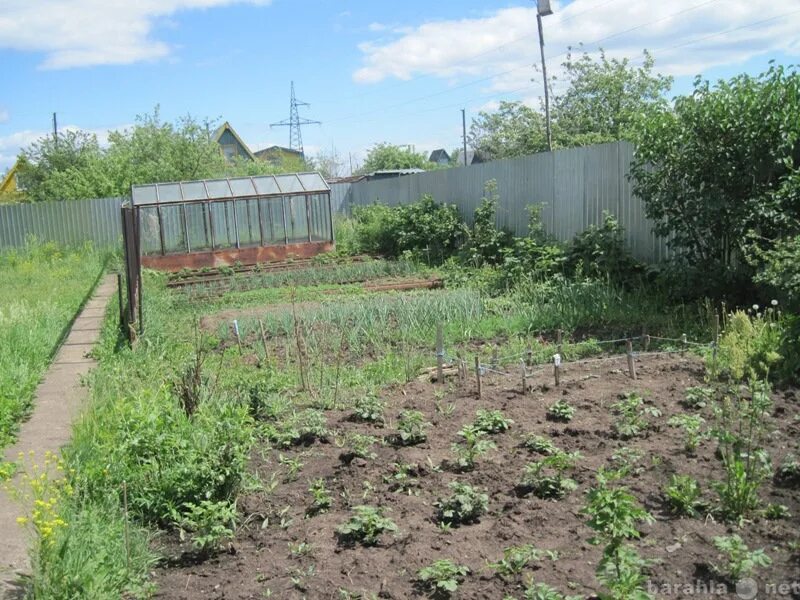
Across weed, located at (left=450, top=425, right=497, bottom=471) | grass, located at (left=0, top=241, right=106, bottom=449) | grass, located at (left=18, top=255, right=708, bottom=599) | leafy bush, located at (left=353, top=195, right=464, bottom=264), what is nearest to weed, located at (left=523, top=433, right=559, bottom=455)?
weed, located at (left=450, top=425, right=497, bottom=471)

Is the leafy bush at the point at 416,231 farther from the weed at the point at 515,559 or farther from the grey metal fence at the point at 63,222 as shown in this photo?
the weed at the point at 515,559

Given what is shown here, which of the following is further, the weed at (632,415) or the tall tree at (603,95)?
the tall tree at (603,95)

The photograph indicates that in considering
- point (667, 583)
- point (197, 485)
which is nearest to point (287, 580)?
point (197, 485)

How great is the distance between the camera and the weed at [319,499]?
15.4 ft

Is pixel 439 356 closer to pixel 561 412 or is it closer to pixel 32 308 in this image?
pixel 561 412

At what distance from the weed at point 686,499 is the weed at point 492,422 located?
5.01ft

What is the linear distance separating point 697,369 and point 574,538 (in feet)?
10.6

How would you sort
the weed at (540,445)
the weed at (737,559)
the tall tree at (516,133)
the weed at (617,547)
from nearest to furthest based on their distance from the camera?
1. the weed at (617,547)
2. the weed at (737,559)
3. the weed at (540,445)
4. the tall tree at (516,133)

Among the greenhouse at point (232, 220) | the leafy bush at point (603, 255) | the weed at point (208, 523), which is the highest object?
the greenhouse at point (232, 220)

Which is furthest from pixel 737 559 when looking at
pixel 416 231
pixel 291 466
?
pixel 416 231

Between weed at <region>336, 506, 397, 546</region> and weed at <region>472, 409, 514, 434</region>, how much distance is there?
149cm

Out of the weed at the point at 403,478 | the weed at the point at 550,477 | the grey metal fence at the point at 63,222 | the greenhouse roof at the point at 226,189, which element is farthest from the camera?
the grey metal fence at the point at 63,222

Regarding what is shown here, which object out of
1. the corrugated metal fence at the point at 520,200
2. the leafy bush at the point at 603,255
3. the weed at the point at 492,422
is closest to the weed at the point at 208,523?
the weed at the point at 492,422

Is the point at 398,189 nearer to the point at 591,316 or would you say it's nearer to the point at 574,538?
the point at 591,316
